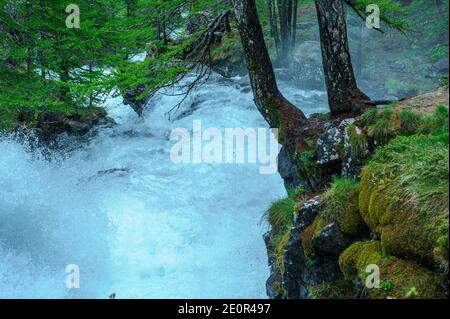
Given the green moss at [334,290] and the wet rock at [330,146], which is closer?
the green moss at [334,290]

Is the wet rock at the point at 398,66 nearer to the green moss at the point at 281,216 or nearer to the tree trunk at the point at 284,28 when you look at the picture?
the tree trunk at the point at 284,28

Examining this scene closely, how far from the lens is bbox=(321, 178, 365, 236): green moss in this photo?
4.88m

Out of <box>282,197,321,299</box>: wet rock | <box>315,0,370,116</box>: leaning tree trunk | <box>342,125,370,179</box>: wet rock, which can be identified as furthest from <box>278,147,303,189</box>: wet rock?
<box>282,197,321,299</box>: wet rock

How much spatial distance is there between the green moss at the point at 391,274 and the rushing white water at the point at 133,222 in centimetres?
317

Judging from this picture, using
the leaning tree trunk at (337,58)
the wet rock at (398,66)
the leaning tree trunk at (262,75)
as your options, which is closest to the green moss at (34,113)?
the leaning tree trunk at (262,75)

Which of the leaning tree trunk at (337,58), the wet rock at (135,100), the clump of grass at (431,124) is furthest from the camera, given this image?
the wet rock at (135,100)

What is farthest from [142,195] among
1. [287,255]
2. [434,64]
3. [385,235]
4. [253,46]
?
[434,64]

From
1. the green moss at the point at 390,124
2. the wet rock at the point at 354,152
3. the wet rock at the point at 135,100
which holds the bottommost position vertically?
the wet rock at the point at 354,152

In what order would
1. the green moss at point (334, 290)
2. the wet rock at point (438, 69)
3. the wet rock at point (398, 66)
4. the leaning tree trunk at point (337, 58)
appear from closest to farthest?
the green moss at point (334, 290) < the leaning tree trunk at point (337, 58) < the wet rock at point (438, 69) < the wet rock at point (398, 66)

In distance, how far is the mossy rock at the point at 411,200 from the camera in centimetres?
366

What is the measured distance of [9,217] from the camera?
392 inches

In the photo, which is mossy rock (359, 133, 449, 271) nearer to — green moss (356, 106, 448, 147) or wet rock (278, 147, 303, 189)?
green moss (356, 106, 448, 147)
